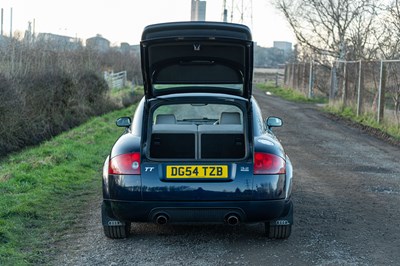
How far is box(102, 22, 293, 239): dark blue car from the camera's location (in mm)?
5703

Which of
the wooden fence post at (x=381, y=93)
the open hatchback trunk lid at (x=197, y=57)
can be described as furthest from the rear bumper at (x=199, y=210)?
the wooden fence post at (x=381, y=93)

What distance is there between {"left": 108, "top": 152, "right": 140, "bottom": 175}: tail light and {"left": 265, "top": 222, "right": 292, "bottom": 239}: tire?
1.45 meters

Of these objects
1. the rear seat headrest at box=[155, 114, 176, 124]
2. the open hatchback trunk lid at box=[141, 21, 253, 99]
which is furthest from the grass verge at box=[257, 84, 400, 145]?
the rear seat headrest at box=[155, 114, 176, 124]

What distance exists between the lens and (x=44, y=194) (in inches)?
328

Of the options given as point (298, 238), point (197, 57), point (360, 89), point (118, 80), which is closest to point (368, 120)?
point (360, 89)

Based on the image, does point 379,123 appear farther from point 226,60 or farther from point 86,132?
point 226,60

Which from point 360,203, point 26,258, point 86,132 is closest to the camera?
point 26,258

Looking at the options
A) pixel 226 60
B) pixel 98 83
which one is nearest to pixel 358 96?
pixel 98 83

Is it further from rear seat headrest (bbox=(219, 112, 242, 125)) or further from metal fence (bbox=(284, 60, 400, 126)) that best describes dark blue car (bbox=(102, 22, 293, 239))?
metal fence (bbox=(284, 60, 400, 126))

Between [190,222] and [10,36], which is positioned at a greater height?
[10,36]

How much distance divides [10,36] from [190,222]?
618 inches

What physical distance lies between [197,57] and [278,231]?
2315 mm

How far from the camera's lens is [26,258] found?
215 inches

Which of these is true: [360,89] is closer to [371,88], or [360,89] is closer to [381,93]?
[371,88]
